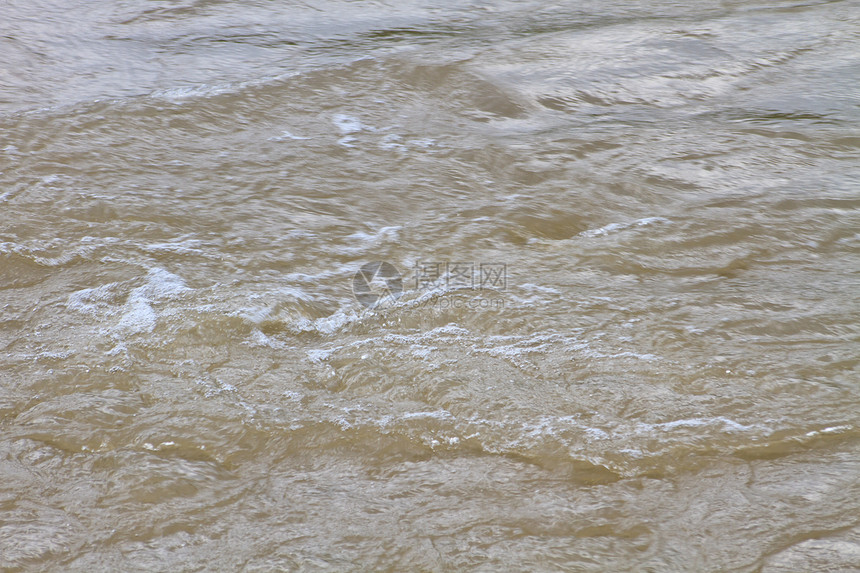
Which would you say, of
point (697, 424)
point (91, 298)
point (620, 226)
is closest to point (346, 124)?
point (620, 226)

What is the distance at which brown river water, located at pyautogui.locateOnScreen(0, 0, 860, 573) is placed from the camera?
1.50 meters

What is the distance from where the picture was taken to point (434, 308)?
2188mm

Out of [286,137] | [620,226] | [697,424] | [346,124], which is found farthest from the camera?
[346,124]

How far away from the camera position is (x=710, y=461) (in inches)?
64.4

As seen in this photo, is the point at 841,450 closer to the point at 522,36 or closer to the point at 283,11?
the point at 522,36

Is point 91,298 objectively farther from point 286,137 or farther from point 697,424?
point 697,424

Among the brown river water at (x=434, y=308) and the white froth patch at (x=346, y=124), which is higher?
the white froth patch at (x=346, y=124)

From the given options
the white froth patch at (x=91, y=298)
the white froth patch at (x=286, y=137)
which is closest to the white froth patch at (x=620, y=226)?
the white froth patch at (x=286, y=137)

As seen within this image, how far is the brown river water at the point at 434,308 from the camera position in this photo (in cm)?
150

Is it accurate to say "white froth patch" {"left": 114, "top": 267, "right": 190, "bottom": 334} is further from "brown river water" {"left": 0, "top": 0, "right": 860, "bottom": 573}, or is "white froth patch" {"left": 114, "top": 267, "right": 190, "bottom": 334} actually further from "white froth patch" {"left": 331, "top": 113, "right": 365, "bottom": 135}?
"white froth patch" {"left": 331, "top": 113, "right": 365, "bottom": 135}

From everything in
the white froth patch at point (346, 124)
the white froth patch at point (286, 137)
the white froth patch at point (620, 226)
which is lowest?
the white froth patch at point (620, 226)

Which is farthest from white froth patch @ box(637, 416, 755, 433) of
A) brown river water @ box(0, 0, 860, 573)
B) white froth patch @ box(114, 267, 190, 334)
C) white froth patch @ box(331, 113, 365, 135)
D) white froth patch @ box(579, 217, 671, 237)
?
white froth patch @ box(331, 113, 365, 135)

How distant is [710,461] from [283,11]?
13.4 ft

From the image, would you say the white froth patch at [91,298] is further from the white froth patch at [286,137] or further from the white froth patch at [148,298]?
the white froth patch at [286,137]
